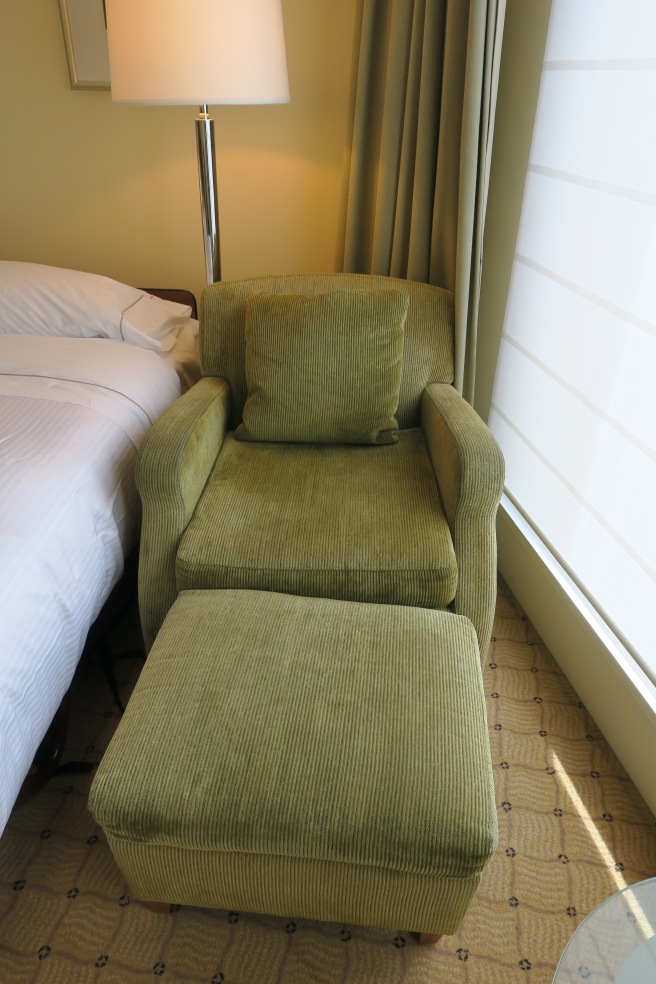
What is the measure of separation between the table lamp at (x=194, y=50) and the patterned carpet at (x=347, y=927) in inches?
62.6

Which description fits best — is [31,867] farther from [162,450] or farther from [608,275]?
[608,275]

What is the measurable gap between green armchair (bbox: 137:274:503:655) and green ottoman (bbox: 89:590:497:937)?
0.61 feet

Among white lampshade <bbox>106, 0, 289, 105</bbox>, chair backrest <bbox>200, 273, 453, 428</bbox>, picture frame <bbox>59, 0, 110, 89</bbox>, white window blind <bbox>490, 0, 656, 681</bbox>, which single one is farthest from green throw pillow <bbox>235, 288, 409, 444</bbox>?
picture frame <bbox>59, 0, 110, 89</bbox>

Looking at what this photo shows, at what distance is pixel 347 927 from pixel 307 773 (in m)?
0.46

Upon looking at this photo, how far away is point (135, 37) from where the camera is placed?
1714 millimetres

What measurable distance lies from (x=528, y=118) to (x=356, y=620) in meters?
1.41

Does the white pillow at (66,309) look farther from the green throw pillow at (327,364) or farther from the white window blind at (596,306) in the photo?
the white window blind at (596,306)

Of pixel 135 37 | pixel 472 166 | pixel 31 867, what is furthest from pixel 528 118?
pixel 31 867

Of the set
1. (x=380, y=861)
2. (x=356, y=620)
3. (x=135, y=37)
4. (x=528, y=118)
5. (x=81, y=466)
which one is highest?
(x=135, y=37)

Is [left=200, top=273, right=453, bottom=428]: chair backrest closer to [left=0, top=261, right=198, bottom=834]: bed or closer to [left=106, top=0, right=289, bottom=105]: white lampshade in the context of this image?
[left=0, top=261, right=198, bottom=834]: bed

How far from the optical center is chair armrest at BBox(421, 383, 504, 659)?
147cm

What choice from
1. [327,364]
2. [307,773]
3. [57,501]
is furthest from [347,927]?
[327,364]

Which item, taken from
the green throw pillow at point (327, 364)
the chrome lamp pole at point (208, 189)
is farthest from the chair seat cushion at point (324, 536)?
the chrome lamp pole at point (208, 189)

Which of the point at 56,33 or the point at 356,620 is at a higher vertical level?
the point at 56,33
